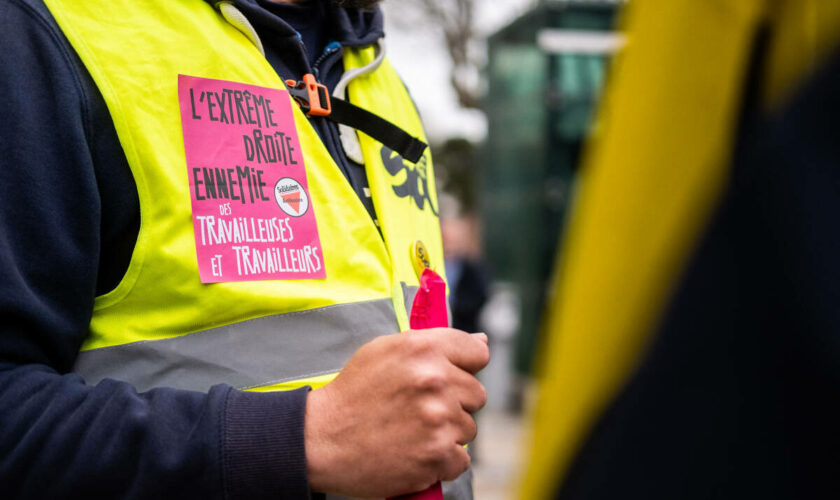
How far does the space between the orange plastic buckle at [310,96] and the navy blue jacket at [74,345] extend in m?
0.31

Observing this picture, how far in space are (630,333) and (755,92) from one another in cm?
17

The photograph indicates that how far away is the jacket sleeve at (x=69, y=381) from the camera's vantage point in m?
0.90

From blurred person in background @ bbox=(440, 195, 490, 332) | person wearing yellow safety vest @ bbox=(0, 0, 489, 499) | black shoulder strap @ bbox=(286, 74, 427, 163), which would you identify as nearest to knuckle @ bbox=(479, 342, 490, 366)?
person wearing yellow safety vest @ bbox=(0, 0, 489, 499)

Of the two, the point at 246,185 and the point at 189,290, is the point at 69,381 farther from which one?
the point at 246,185

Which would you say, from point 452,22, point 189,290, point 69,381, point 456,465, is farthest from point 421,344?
point 452,22

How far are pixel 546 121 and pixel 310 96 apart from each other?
671 centimetres

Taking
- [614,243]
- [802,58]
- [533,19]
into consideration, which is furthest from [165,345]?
[533,19]

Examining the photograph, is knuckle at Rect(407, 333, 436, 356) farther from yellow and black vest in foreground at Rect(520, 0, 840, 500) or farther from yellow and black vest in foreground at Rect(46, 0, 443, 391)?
yellow and black vest in foreground at Rect(520, 0, 840, 500)

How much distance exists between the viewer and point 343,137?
4.21 feet

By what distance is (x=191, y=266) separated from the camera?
3.32 ft

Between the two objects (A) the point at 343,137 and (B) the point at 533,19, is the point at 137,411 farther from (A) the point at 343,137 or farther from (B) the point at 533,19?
(B) the point at 533,19

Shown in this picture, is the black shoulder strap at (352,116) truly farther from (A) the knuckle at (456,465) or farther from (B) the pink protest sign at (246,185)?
(A) the knuckle at (456,465)

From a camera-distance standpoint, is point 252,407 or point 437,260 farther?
point 437,260

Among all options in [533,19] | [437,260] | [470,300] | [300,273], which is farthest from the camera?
[533,19]
